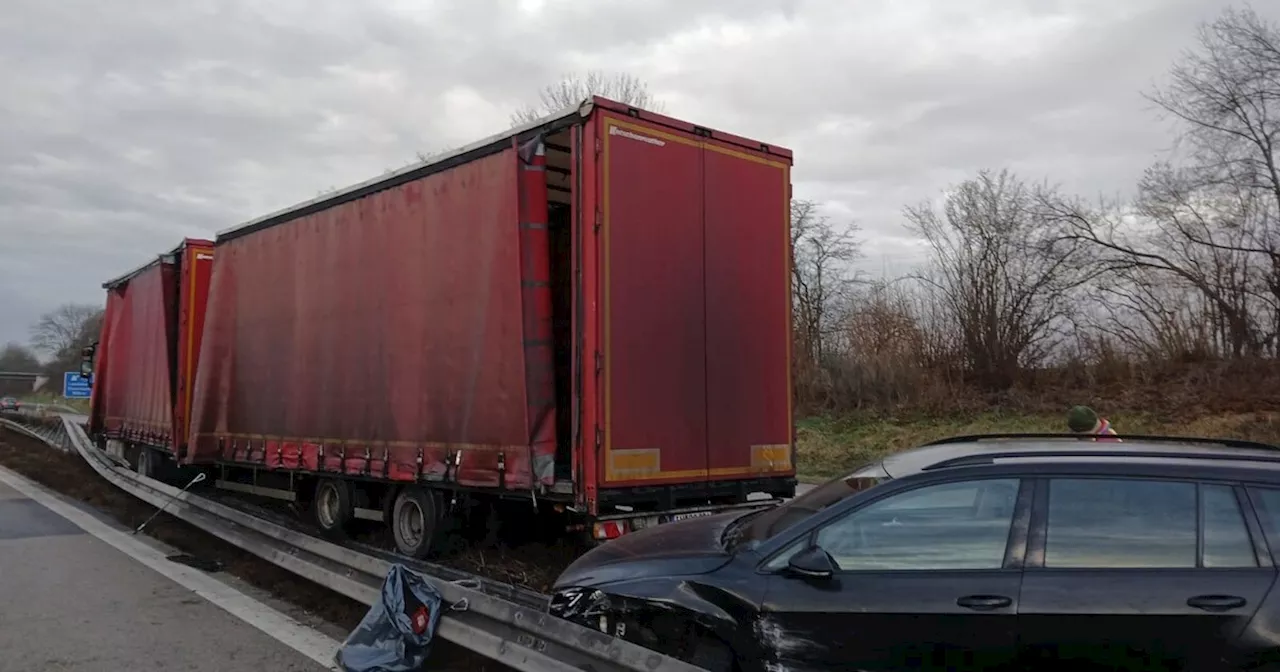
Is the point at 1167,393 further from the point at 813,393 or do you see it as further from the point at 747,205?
the point at 747,205

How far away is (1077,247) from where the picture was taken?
21.7 meters

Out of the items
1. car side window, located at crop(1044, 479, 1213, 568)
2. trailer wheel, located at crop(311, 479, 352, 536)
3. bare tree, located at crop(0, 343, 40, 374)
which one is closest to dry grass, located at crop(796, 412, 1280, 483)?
trailer wheel, located at crop(311, 479, 352, 536)

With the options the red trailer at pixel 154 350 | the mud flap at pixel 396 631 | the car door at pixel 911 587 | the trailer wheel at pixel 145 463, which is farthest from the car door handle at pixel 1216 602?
the trailer wheel at pixel 145 463

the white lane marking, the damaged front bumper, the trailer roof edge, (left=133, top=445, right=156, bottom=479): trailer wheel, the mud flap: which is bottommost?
the white lane marking

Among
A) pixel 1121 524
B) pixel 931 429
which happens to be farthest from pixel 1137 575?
pixel 931 429

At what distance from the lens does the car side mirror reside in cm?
378

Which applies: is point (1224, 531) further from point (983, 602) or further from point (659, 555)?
point (659, 555)

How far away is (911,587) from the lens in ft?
12.1

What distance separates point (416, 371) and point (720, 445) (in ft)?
9.07

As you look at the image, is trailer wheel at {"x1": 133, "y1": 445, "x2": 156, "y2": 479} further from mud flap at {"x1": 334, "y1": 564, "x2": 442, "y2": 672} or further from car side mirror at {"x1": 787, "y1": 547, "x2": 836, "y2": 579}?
car side mirror at {"x1": 787, "y1": 547, "x2": 836, "y2": 579}

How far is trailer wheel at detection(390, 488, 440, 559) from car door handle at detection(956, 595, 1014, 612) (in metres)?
5.29

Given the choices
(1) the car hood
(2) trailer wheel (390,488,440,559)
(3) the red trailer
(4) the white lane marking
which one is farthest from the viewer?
(3) the red trailer

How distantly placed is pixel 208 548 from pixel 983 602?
891 centimetres

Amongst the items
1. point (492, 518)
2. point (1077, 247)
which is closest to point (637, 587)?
point (492, 518)
